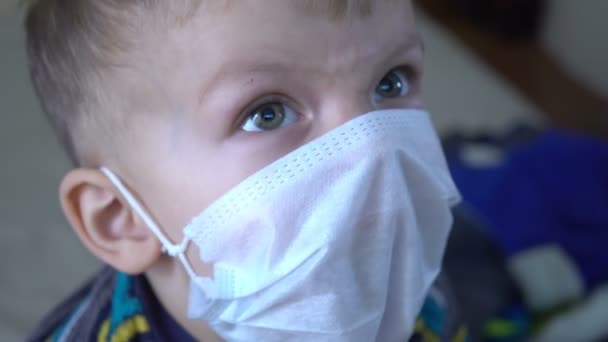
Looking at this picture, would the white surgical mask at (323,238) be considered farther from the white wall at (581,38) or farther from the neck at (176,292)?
the white wall at (581,38)

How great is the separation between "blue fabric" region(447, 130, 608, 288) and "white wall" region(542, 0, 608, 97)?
1023mm

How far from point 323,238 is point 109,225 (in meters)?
0.28

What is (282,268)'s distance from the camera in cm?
65

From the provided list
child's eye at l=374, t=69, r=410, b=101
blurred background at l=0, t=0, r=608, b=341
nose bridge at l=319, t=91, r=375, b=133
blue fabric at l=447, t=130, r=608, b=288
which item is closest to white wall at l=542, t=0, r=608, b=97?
blurred background at l=0, t=0, r=608, b=341

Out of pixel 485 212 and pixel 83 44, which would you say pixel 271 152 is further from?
pixel 485 212

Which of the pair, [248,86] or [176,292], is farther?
[176,292]

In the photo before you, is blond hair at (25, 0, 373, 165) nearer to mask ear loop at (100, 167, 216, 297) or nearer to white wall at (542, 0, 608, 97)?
mask ear loop at (100, 167, 216, 297)

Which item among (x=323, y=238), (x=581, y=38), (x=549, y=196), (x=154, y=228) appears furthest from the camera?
(x=581, y=38)

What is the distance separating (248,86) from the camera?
2.12 feet

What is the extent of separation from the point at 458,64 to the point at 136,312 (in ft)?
4.17

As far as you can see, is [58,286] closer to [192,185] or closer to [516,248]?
[192,185]

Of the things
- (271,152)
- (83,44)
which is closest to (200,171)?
(271,152)

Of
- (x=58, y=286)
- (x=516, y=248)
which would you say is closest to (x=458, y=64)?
(x=516, y=248)

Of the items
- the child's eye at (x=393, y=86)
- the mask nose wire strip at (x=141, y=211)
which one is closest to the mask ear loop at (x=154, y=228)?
the mask nose wire strip at (x=141, y=211)
